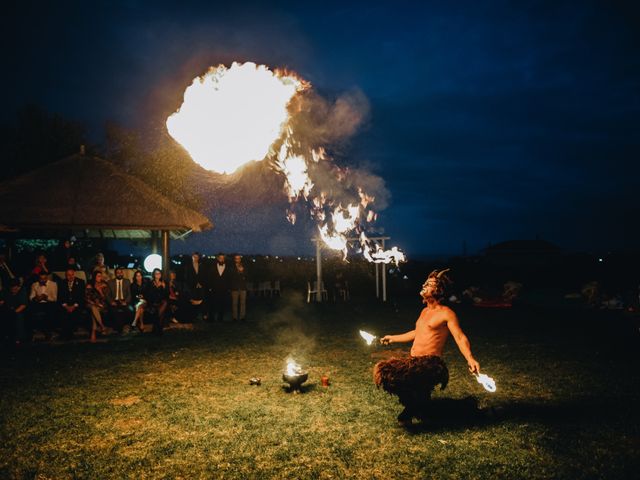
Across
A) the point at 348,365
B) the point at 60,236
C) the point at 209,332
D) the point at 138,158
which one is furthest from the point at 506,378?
the point at 138,158

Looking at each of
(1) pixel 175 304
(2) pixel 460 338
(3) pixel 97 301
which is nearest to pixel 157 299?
(1) pixel 175 304

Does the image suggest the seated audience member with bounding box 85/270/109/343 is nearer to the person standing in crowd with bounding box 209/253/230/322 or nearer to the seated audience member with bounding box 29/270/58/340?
the seated audience member with bounding box 29/270/58/340

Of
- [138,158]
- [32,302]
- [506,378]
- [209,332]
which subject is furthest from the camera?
[138,158]

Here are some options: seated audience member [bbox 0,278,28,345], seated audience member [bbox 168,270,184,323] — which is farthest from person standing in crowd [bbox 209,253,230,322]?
seated audience member [bbox 0,278,28,345]

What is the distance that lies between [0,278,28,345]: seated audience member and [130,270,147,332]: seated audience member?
8.91 ft

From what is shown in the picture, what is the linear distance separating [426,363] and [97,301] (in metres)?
10.1

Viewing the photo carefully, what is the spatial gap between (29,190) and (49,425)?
11.1 m

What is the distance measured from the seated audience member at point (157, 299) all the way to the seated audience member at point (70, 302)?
1746mm

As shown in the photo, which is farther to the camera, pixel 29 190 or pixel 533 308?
pixel 533 308

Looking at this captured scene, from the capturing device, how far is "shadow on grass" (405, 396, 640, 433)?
19.0 ft

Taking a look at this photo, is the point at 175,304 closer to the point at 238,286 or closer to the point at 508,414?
the point at 238,286

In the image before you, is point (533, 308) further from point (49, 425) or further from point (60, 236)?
point (60, 236)

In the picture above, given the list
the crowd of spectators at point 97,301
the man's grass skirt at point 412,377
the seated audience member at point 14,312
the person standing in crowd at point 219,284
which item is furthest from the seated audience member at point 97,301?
the man's grass skirt at point 412,377

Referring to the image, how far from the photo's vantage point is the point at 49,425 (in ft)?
19.2
